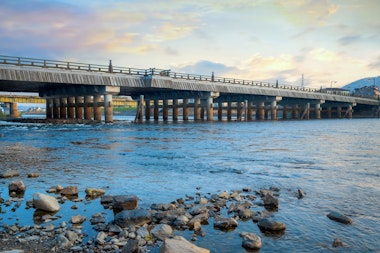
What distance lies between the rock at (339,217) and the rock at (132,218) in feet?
15.0

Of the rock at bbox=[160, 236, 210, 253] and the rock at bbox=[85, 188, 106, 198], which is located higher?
the rock at bbox=[160, 236, 210, 253]

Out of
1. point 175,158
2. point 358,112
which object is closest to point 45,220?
point 175,158

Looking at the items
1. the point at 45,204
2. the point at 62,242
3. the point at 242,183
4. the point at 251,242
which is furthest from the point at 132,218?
the point at 242,183

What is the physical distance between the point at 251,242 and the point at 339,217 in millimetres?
2998

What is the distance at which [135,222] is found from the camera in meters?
7.58

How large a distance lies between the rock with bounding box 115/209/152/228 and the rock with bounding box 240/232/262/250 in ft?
7.95

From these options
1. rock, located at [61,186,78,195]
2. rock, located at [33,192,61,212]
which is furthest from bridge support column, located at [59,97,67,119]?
rock, located at [33,192,61,212]

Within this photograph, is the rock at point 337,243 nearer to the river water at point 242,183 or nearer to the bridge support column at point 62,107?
the river water at point 242,183

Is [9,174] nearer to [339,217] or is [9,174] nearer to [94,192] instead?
[94,192]

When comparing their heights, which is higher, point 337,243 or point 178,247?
point 178,247

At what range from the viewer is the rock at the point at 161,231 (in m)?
6.85

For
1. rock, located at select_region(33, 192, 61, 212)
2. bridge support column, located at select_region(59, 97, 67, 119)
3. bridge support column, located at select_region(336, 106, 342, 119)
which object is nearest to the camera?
rock, located at select_region(33, 192, 61, 212)

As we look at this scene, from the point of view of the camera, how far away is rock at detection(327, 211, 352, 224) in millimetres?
7996

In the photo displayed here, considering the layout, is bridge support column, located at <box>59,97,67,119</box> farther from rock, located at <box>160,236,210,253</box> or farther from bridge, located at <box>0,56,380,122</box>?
rock, located at <box>160,236,210,253</box>
